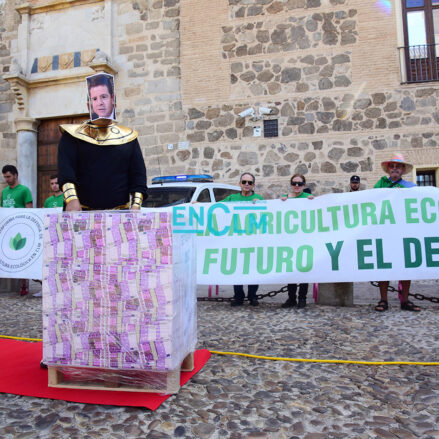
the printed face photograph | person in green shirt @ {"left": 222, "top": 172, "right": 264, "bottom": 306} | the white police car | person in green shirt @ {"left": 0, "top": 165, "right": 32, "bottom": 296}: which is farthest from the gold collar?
person in green shirt @ {"left": 0, "top": 165, "right": 32, "bottom": 296}

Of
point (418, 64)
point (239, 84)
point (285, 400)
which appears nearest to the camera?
point (285, 400)

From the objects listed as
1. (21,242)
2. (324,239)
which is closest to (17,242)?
(21,242)

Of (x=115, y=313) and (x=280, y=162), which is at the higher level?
(x=280, y=162)

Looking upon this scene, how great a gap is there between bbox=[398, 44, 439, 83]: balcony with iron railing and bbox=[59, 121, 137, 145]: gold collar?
866 cm

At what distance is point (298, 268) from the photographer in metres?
4.98

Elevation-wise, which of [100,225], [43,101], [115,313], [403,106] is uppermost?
[43,101]

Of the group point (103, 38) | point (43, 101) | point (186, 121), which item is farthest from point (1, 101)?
point (186, 121)

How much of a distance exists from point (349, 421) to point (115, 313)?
4.47 ft

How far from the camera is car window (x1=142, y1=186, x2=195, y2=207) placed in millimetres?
6453

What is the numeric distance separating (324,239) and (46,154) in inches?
372

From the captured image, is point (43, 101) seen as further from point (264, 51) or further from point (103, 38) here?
point (264, 51)

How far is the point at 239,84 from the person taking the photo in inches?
400

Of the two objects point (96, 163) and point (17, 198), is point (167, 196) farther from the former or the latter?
point (96, 163)

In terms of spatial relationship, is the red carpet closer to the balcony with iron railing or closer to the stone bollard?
the stone bollard
